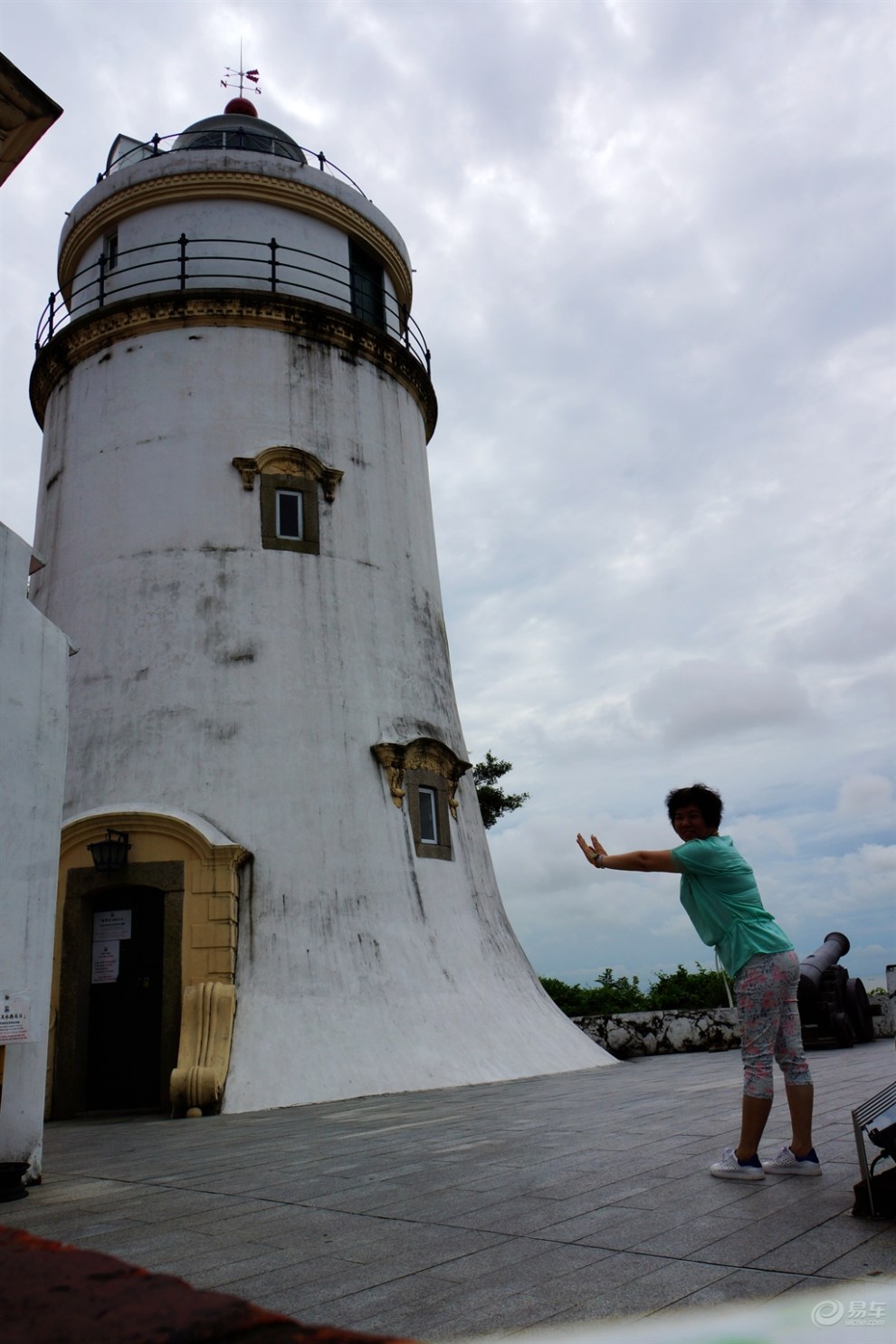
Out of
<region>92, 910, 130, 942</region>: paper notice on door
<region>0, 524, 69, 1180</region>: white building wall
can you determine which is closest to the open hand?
<region>0, 524, 69, 1180</region>: white building wall

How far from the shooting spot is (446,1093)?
1046cm

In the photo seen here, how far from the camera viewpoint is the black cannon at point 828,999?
13.2m

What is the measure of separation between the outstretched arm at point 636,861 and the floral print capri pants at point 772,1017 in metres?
0.59

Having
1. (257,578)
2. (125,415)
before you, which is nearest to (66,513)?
(125,415)

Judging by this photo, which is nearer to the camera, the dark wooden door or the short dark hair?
the short dark hair

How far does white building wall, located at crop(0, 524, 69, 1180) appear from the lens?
6.25 metres

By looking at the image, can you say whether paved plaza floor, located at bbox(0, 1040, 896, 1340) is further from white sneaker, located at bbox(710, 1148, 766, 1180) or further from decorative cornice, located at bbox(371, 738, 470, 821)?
decorative cornice, located at bbox(371, 738, 470, 821)

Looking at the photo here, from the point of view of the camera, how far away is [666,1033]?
1680cm

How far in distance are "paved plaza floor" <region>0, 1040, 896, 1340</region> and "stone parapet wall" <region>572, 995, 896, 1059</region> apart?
356 inches

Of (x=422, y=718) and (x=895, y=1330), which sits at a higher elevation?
(x=422, y=718)

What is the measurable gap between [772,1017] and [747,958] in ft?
0.93

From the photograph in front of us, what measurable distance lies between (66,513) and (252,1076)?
323 inches

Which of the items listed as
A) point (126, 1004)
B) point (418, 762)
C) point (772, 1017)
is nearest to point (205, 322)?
point (418, 762)

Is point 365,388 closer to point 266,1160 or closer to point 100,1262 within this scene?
point 266,1160
